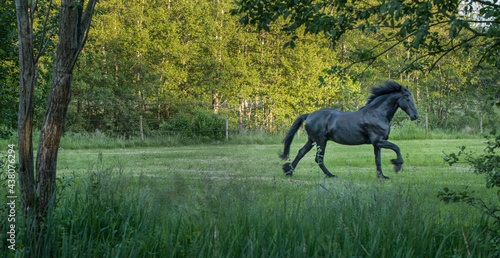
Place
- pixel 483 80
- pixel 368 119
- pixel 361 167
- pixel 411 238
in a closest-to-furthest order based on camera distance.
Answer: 1. pixel 411 238
2. pixel 368 119
3. pixel 361 167
4. pixel 483 80

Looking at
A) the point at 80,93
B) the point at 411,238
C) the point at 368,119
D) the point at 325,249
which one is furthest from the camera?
the point at 80,93

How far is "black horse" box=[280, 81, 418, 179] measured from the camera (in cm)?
926

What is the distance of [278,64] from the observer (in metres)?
31.0

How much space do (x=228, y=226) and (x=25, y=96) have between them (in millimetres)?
1821

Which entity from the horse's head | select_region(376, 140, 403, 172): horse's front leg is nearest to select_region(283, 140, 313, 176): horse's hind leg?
select_region(376, 140, 403, 172): horse's front leg

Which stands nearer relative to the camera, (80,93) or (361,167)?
(361,167)

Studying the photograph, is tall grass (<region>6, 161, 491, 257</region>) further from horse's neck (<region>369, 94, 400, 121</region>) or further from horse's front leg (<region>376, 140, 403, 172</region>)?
horse's neck (<region>369, 94, 400, 121</region>)

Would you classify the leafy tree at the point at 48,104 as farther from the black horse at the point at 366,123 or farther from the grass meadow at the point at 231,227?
the black horse at the point at 366,123

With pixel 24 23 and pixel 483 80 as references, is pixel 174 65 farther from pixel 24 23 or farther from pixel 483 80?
pixel 24 23

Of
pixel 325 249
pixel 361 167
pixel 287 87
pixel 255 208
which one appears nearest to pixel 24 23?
pixel 255 208

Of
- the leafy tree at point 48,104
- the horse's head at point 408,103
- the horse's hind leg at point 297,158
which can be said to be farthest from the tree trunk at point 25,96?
the horse's head at point 408,103

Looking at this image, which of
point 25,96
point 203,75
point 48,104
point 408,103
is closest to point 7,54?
point 25,96

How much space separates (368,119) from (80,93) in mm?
20509

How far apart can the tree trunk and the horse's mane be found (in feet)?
23.9
